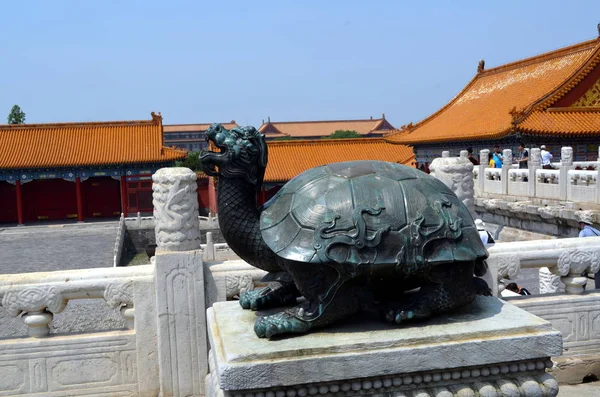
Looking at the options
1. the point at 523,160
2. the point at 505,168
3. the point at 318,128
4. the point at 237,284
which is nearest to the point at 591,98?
the point at 523,160

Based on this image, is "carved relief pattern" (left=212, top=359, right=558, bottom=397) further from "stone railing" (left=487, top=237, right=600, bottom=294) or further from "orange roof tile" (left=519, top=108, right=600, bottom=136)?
"orange roof tile" (left=519, top=108, right=600, bottom=136)

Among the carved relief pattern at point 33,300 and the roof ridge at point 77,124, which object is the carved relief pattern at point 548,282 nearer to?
the carved relief pattern at point 33,300

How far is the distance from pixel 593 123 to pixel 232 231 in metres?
16.9

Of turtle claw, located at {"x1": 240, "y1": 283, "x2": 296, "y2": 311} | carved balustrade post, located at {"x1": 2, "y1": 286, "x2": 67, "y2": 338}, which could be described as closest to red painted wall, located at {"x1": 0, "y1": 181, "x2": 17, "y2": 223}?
carved balustrade post, located at {"x1": 2, "y1": 286, "x2": 67, "y2": 338}

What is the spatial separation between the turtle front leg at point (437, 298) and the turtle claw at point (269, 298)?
55 cm

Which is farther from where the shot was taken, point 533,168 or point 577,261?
point 533,168

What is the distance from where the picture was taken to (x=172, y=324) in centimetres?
351

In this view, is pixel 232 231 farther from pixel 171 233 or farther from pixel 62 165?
pixel 62 165

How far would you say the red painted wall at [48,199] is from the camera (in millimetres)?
26703

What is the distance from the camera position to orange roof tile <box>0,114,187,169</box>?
2539 centimetres

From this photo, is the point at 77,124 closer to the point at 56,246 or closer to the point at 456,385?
the point at 56,246

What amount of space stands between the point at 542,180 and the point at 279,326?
1104cm

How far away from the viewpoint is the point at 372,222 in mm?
2465

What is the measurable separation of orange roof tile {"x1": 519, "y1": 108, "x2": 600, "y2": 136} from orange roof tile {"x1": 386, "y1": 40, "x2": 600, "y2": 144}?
30cm
